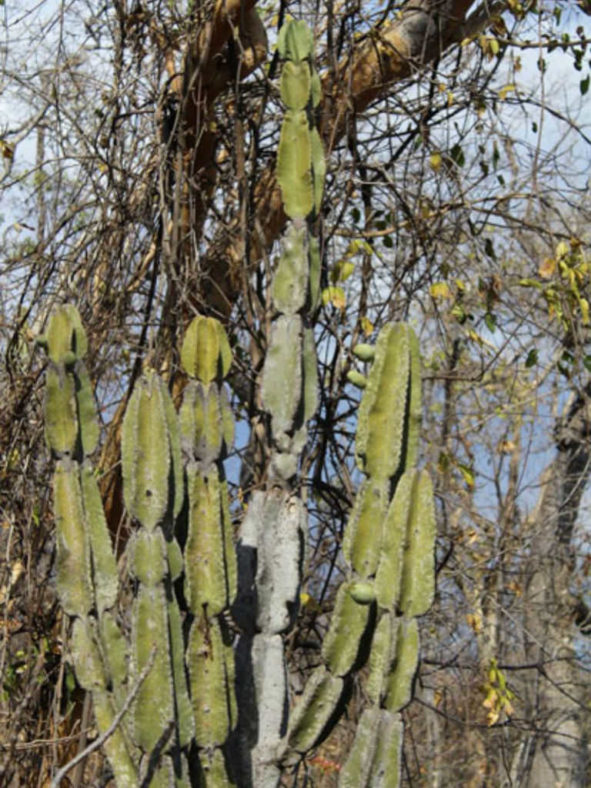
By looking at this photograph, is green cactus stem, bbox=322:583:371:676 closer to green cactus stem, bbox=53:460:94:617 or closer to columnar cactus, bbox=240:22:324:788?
columnar cactus, bbox=240:22:324:788

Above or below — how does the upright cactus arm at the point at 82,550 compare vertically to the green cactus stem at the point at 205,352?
below

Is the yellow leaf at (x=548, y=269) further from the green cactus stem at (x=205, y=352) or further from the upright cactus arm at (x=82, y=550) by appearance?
the upright cactus arm at (x=82, y=550)

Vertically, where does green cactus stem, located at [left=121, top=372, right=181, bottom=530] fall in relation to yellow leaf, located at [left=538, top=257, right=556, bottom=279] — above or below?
below

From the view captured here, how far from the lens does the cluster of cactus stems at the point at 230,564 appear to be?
316 centimetres

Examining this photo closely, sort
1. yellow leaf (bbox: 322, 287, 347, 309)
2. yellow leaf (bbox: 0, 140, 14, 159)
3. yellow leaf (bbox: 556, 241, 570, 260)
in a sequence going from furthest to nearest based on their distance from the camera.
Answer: yellow leaf (bbox: 0, 140, 14, 159)
yellow leaf (bbox: 556, 241, 570, 260)
yellow leaf (bbox: 322, 287, 347, 309)

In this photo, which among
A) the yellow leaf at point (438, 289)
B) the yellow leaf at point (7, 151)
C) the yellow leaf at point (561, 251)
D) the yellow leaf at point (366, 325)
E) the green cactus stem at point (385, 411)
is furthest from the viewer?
the yellow leaf at point (7, 151)

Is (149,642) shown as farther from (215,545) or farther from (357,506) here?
(357,506)

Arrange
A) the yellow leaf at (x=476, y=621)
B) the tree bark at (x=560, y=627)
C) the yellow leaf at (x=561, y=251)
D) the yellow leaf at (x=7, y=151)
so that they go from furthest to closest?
the tree bark at (x=560, y=627)
the yellow leaf at (x=476, y=621)
the yellow leaf at (x=7, y=151)
the yellow leaf at (x=561, y=251)

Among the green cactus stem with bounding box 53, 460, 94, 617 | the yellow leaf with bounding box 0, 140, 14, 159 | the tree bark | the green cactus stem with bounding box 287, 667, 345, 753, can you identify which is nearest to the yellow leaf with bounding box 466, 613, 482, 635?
the green cactus stem with bounding box 287, 667, 345, 753

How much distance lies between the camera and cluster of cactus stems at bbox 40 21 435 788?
124 inches

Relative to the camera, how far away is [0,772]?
13.8 ft

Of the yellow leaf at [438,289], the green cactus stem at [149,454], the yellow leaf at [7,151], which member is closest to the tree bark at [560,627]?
the yellow leaf at [438,289]

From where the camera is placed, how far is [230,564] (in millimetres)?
3318

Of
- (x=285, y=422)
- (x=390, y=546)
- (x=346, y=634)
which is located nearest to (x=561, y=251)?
(x=285, y=422)
